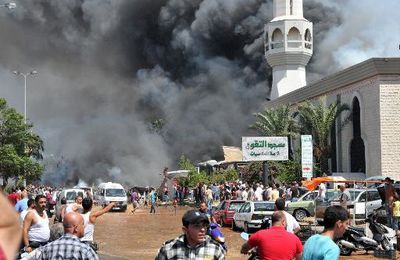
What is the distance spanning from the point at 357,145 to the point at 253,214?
23.3 m

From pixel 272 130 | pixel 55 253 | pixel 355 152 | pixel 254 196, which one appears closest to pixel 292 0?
pixel 272 130

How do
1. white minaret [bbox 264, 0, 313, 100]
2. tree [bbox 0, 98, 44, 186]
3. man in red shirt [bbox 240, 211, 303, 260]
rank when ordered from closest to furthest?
man in red shirt [bbox 240, 211, 303, 260] → tree [bbox 0, 98, 44, 186] → white minaret [bbox 264, 0, 313, 100]

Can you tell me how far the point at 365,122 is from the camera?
142ft

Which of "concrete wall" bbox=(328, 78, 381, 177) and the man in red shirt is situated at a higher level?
"concrete wall" bbox=(328, 78, 381, 177)

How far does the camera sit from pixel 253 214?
78.8 ft

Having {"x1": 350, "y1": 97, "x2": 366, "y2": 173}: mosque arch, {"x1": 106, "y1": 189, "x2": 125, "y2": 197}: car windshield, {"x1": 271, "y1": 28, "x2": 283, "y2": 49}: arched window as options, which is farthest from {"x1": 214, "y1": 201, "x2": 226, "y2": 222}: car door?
{"x1": 271, "y1": 28, "x2": 283, "y2": 49}: arched window

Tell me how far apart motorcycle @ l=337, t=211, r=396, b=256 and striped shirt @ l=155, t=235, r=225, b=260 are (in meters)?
12.2

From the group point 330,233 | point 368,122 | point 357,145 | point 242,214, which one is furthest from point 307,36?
point 330,233

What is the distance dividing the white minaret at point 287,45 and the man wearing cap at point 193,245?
223ft

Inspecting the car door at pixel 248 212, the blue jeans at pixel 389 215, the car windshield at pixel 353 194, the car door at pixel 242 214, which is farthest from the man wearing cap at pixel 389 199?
the car door at pixel 242 214

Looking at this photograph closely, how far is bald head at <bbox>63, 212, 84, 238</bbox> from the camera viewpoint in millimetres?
5422

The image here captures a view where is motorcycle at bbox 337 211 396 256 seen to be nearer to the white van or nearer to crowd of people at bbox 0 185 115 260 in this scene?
crowd of people at bbox 0 185 115 260

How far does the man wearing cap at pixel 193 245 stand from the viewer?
4.64 metres

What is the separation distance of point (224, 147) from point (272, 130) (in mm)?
25397
